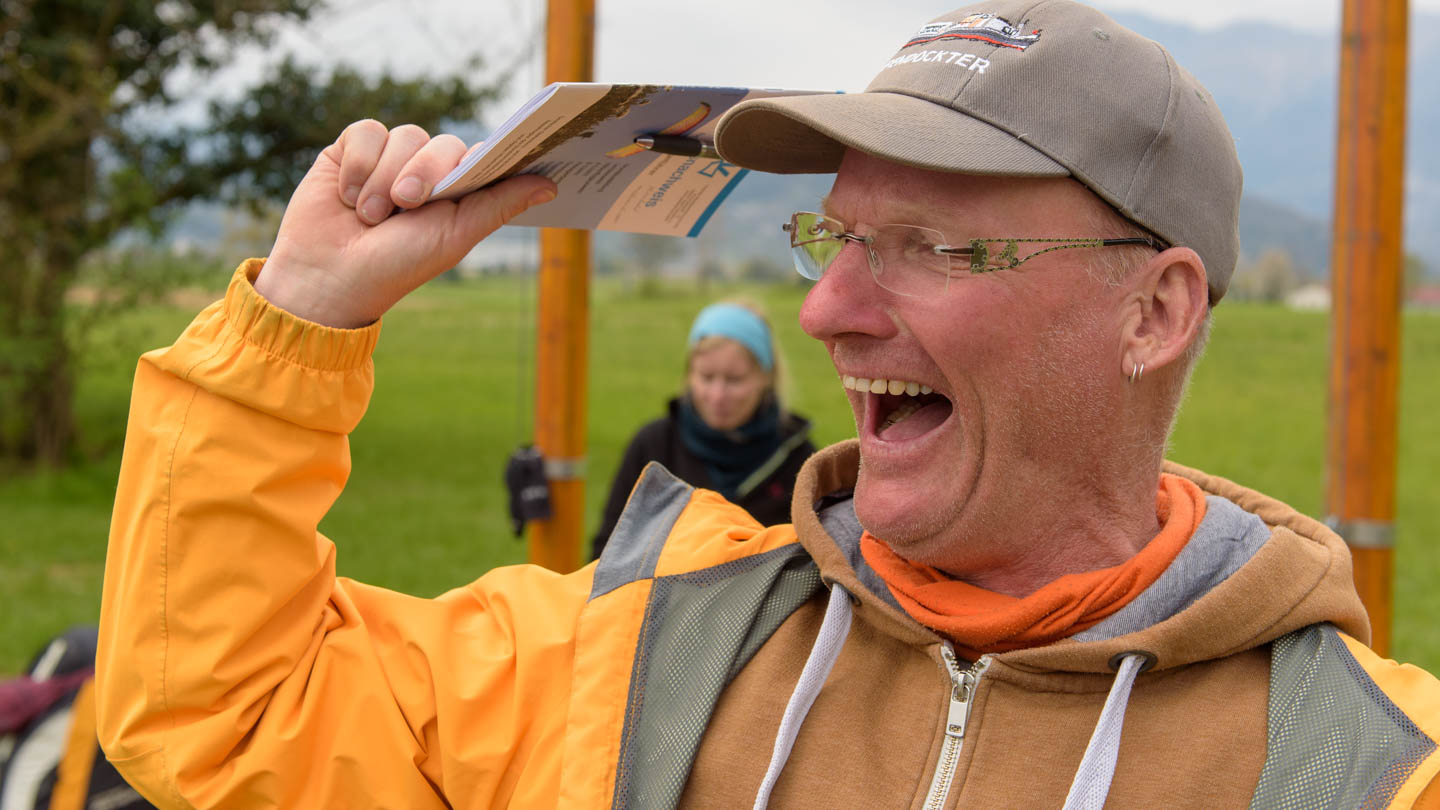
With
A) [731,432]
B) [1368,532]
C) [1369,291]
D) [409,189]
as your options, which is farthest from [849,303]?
[731,432]

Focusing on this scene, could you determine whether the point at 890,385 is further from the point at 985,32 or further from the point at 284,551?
the point at 284,551

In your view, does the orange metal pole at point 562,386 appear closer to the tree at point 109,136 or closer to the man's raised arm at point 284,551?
the man's raised arm at point 284,551

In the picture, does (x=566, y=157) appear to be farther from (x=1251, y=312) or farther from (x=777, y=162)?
(x=1251, y=312)

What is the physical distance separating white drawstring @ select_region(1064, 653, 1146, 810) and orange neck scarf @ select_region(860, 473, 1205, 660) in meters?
0.10

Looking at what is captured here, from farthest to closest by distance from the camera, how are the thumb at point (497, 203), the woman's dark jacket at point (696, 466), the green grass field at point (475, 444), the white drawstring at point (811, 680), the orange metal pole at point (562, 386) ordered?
the green grass field at point (475, 444)
the woman's dark jacket at point (696, 466)
the orange metal pole at point (562, 386)
the thumb at point (497, 203)
the white drawstring at point (811, 680)

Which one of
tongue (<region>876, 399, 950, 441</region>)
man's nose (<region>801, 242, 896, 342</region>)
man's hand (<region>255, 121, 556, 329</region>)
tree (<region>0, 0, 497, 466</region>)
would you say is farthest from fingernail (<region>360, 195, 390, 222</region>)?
tree (<region>0, 0, 497, 466</region>)

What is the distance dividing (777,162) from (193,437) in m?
0.88

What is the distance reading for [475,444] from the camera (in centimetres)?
1378

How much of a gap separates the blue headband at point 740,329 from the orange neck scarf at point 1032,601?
2916 mm

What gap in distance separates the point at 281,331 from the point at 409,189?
0.25 m

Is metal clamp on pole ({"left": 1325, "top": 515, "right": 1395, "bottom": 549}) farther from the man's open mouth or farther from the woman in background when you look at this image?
the man's open mouth

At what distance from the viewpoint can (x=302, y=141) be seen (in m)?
9.63

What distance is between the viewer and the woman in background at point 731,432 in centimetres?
445

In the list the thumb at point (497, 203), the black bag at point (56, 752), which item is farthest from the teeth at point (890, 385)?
the black bag at point (56, 752)
